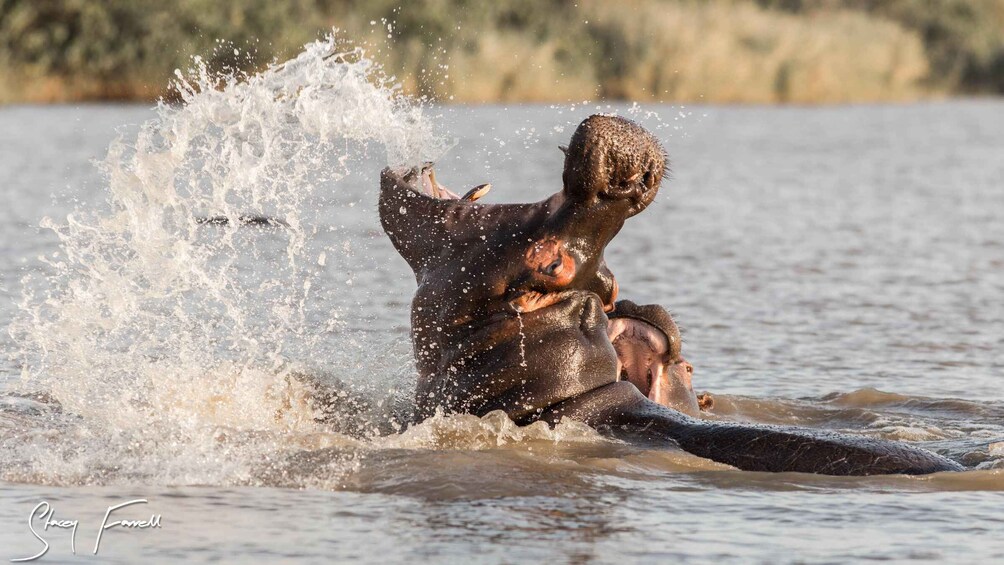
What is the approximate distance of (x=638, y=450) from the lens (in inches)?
240

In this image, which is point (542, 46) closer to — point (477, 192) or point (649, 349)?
point (649, 349)

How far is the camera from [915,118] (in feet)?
111

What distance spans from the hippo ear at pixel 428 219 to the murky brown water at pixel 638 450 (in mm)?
671

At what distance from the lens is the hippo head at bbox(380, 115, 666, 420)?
5.89 metres

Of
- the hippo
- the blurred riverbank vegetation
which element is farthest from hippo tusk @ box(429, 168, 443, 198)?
the blurred riverbank vegetation

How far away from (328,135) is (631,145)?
1761mm

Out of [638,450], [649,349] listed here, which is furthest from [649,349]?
[638,450]

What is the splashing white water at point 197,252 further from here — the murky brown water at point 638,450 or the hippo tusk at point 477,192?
the hippo tusk at point 477,192

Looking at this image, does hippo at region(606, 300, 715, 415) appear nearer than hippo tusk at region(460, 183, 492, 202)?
No

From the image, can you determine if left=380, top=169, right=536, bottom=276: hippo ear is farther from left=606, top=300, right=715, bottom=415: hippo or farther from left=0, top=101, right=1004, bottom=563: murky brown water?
left=606, top=300, right=715, bottom=415: hippo

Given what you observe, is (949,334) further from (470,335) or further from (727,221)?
(727,221)

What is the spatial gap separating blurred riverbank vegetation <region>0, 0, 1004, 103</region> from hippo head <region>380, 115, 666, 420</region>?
18.8 meters

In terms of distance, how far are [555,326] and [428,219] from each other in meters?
0.66

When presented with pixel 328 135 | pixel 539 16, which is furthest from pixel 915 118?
pixel 328 135
